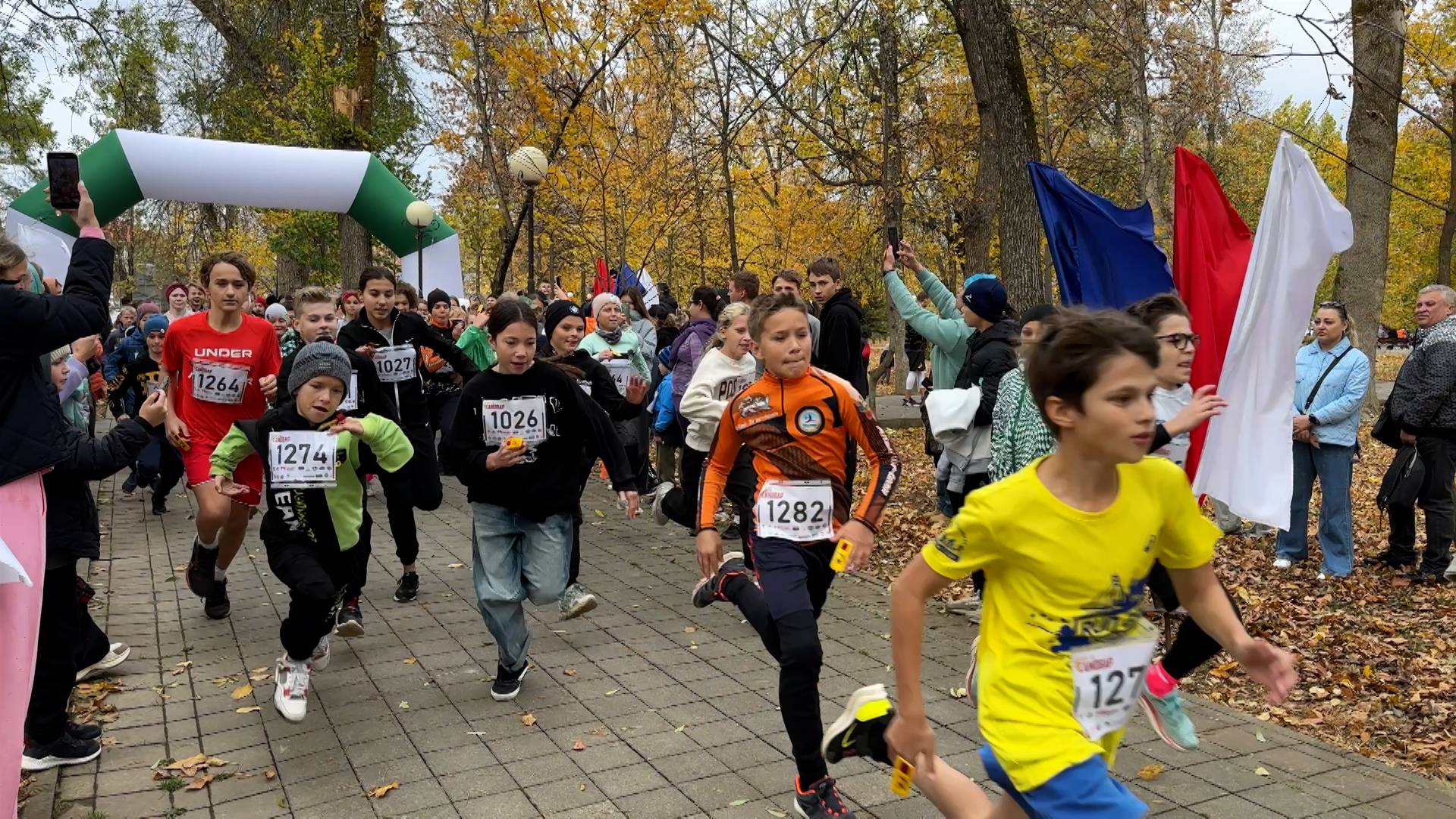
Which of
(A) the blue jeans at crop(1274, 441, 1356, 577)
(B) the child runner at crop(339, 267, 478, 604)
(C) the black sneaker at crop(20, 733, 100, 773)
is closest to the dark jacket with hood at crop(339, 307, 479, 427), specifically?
(B) the child runner at crop(339, 267, 478, 604)

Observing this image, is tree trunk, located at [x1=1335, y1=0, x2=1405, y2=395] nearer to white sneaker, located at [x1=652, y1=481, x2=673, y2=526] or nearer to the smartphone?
white sneaker, located at [x1=652, y1=481, x2=673, y2=526]

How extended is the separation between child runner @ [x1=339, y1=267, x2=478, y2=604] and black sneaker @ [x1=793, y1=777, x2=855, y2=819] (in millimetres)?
4154

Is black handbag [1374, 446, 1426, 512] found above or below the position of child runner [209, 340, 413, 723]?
below

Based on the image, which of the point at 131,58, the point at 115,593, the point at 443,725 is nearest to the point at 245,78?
the point at 131,58

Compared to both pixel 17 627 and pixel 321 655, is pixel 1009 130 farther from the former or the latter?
pixel 17 627

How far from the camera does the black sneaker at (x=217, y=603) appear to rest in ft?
22.5

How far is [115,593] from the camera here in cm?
748

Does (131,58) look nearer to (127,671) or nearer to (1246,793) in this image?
(127,671)

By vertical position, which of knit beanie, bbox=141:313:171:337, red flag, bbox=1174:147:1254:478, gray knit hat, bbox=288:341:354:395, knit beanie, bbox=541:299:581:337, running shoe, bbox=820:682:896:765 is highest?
red flag, bbox=1174:147:1254:478

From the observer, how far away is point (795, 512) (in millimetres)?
4285

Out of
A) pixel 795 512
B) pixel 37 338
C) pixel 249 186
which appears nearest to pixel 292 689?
pixel 37 338

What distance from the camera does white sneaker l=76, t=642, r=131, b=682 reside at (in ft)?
18.5

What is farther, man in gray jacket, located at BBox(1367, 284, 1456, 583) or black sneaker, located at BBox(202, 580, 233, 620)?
man in gray jacket, located at BBox(1367, 284, 1456, 583)

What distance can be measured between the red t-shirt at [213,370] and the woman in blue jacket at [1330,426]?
7.17 metres
